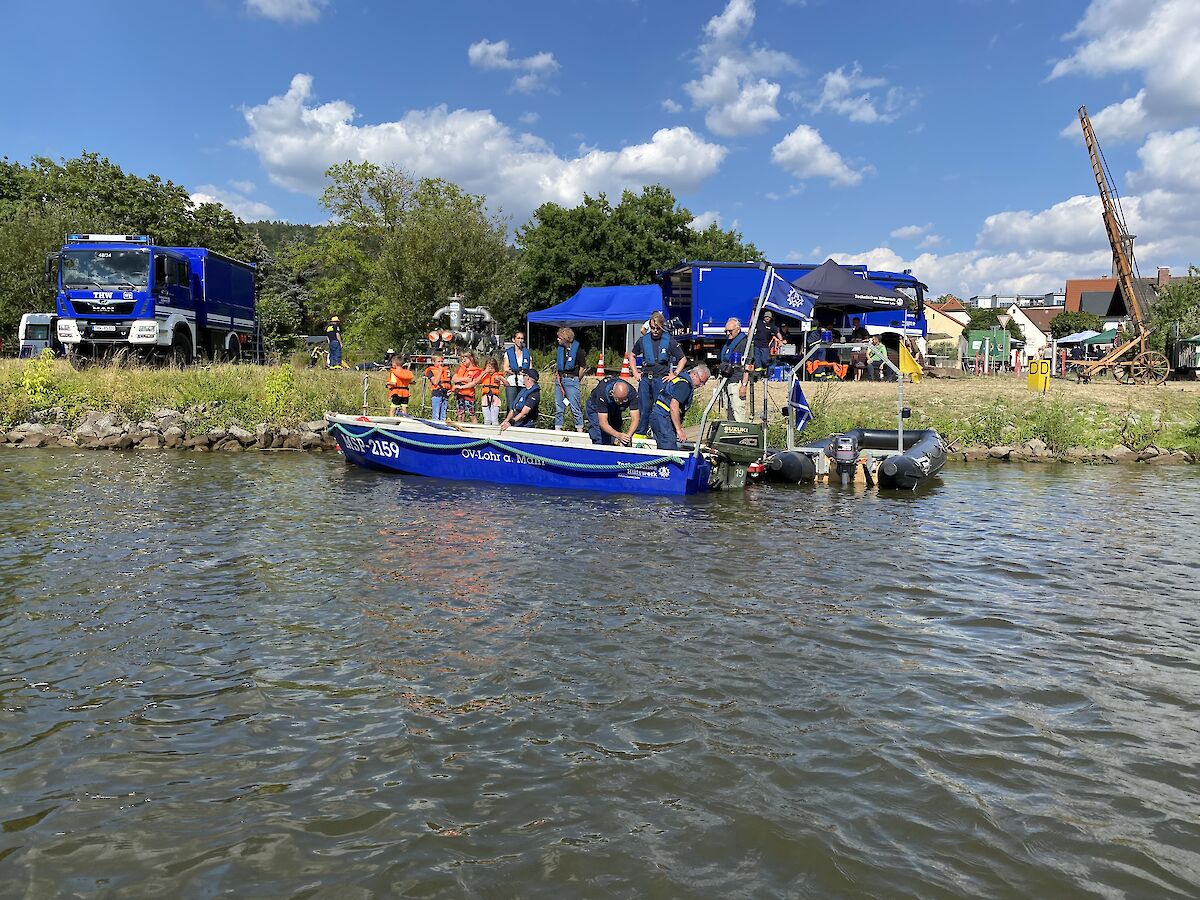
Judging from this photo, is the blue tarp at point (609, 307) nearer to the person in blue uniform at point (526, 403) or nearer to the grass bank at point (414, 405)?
the grass bank at point (414, 405)

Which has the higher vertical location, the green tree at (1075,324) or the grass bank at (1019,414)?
the green tree at (1075,324)

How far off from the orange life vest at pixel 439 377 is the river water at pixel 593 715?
685 centimetres

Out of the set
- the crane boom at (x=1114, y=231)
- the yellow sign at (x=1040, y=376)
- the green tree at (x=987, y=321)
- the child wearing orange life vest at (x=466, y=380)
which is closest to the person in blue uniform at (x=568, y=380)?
the child wearing orange life vest at (x=466, y=380)

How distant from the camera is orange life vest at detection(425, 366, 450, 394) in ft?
51.2

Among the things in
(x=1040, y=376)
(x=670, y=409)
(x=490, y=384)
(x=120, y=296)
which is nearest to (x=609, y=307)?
(x=1040, y=376)

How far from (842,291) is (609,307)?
12047mm

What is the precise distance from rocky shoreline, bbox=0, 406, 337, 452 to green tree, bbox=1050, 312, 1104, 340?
2827 inches

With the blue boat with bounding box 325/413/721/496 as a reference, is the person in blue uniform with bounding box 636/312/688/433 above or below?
above

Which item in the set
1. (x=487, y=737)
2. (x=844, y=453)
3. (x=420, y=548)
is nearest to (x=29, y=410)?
(x=420, y=548)

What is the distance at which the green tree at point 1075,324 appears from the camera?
73812 mm

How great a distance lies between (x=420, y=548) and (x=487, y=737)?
4.35 m

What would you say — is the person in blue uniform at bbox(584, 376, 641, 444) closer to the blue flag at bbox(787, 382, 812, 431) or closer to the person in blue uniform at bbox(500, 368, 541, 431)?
the person in blue uniform at bbox(500, 368, 541, 431)

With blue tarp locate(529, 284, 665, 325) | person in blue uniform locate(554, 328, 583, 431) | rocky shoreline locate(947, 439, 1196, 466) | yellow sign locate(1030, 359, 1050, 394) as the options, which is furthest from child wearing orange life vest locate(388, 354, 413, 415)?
yellow sign locate(1030, 359, 1050, 394)

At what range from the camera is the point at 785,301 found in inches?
530
